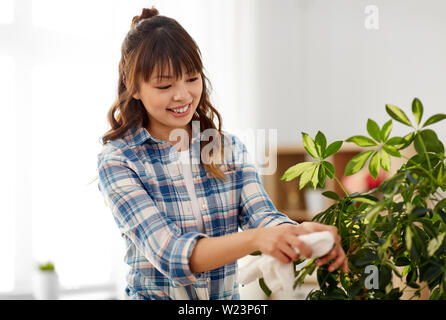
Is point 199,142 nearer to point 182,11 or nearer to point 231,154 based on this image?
point 231,154

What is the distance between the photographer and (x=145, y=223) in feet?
2.90

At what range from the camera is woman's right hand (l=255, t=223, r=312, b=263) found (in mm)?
726

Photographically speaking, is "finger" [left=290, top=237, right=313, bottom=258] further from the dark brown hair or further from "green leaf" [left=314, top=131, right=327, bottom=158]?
the dark brown hair

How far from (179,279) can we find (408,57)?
2386 millimetres

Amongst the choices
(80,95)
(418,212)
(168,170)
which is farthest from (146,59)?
(80,95)

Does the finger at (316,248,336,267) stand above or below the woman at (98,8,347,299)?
below

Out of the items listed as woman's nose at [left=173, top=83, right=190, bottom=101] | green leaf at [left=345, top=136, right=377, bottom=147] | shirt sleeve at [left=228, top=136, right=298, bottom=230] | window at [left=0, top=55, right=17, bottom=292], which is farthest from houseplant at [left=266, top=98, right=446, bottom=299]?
window at [left=0, top=55, right=17, bottom=292]

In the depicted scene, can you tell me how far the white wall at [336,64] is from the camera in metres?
2.80

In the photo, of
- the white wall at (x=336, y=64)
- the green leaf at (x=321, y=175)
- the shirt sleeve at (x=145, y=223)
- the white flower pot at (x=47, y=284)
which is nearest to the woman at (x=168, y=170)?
the shirt sleeve at (x=145, y=223)

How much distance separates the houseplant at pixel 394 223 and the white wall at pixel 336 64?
6.72 ft

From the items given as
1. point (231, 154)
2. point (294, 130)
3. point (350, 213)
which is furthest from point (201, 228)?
point (294, 130)

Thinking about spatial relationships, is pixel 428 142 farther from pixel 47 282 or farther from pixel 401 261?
pixel 47 282

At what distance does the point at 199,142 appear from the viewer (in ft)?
3.69

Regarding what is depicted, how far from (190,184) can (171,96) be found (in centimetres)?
20
